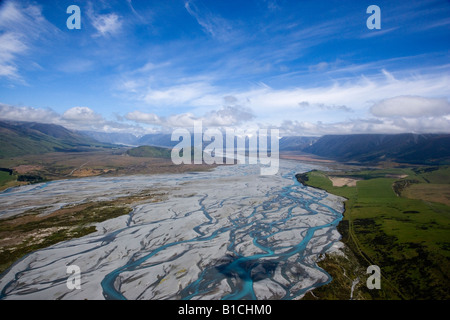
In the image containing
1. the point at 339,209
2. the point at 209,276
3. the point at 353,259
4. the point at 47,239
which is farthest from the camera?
the point at 339,209

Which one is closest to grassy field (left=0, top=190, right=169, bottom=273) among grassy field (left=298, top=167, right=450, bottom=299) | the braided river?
the braided river

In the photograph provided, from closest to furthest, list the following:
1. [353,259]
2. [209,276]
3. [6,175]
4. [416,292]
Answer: [416,292] < [209,276] < [353,259] < [6,175]
